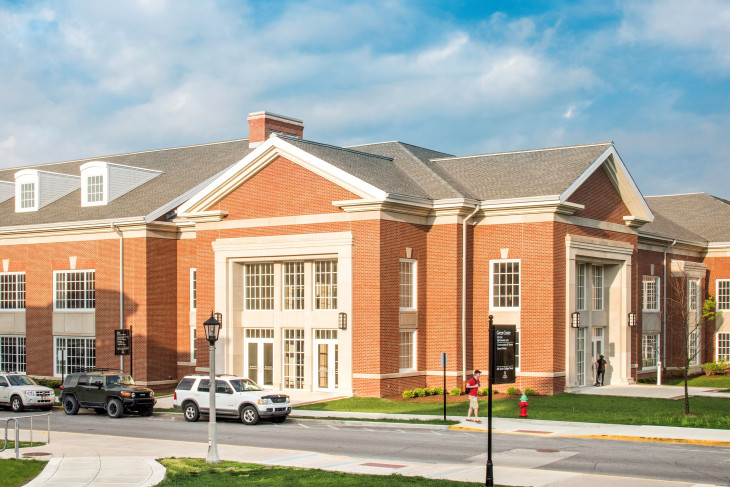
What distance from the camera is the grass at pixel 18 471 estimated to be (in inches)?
717

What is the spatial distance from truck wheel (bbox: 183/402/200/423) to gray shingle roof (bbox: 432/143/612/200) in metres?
14.6

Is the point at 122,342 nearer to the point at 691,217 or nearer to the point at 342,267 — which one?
the point at 342,267

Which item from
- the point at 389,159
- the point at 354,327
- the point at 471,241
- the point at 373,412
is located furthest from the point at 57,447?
the point at 389,159

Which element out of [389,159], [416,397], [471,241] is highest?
[389,159]

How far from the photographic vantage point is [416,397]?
35000 mm

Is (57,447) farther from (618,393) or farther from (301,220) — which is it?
(618,393)

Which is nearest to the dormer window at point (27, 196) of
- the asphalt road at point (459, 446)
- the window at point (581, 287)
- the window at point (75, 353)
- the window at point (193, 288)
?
the window at point (75, 353)

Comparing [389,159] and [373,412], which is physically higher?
[389,159]

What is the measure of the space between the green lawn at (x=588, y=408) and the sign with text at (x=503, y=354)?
38.9 ft

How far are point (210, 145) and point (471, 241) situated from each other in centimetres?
1971

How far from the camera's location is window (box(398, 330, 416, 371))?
3603cm

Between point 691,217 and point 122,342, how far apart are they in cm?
3661

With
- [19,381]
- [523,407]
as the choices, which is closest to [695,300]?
[523,407]

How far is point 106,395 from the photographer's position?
32.4 metres
